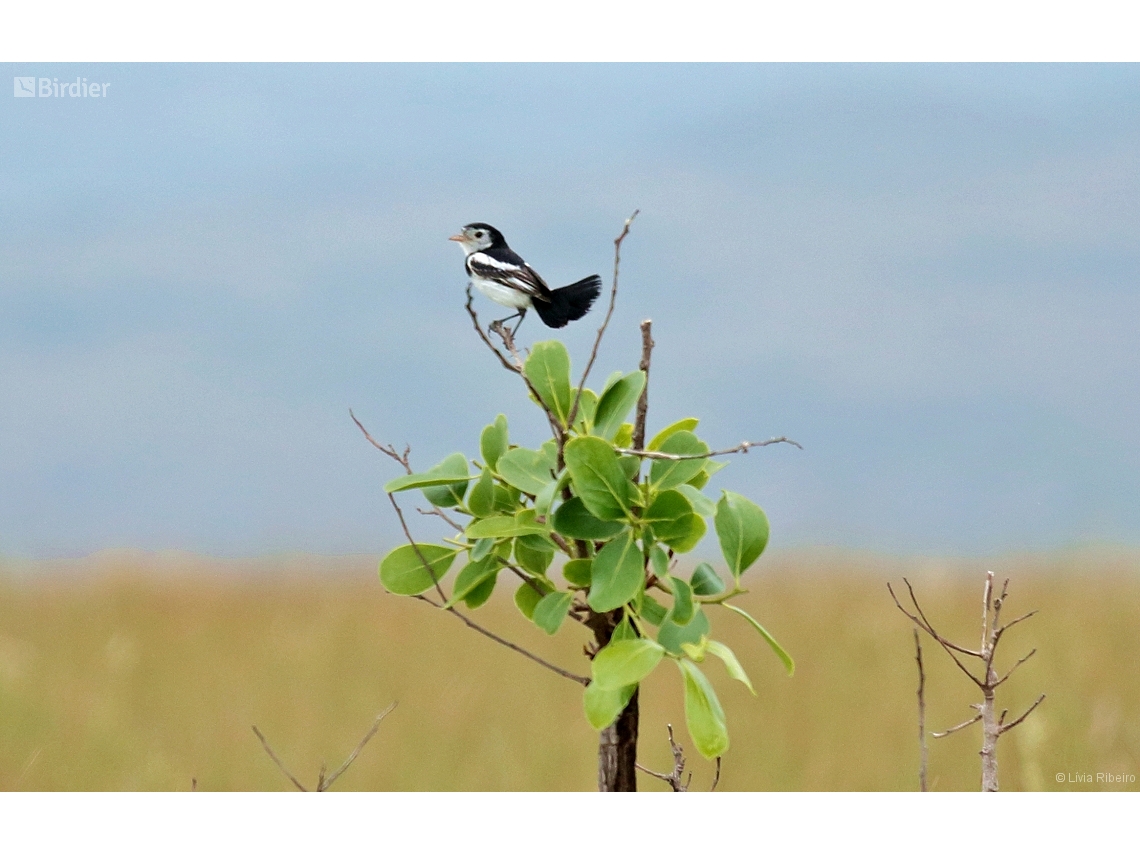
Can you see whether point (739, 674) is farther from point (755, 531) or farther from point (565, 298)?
point (565, 298)

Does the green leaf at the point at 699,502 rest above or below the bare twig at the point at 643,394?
below

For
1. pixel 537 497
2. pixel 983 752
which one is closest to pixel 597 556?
pixel 537 497

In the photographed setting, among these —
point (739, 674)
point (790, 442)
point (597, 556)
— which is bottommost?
point (739, 674)

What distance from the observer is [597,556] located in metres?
0.98

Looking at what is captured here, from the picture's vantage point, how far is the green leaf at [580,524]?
39.1 inches

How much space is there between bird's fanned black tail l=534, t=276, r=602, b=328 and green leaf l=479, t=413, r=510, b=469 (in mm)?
860

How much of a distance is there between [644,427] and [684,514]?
5.1 inches

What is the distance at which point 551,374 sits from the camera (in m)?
1.09

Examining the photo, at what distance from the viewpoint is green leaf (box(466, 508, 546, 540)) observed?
1011 millimetres

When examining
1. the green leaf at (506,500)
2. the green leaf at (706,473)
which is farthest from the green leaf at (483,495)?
the green leaf at (706,473)

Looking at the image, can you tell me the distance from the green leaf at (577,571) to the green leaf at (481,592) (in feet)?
0.43

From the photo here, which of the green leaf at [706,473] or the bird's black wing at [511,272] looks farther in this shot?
the bird's black wing at [511,272]

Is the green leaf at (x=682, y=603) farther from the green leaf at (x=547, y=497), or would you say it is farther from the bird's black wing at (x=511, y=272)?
the bird's black wing at (x=511, y=272)

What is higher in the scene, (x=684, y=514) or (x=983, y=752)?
(x=684, y=514)
